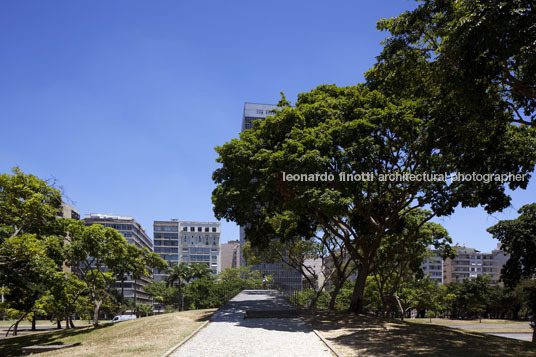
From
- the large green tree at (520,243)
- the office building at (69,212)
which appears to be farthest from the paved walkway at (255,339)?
the office building at (69,212)

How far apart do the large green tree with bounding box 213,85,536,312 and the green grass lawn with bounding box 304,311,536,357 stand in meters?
4.64

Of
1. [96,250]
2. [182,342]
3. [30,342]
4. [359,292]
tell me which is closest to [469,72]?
[182,342]

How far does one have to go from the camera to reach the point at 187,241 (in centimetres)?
12962

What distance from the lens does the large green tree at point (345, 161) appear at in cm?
1541

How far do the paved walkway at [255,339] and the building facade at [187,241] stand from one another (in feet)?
372

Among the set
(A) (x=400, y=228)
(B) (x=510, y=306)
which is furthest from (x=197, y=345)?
(B) (x=510, y=306)

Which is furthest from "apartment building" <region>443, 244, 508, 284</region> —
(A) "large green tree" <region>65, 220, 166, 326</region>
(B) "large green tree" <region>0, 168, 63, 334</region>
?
(B) "large green tree" <region>0, 168, 63, 334</region>

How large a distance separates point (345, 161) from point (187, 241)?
393 ft

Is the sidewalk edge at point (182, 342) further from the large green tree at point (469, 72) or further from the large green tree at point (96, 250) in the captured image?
the large green tree at point (96, 250)

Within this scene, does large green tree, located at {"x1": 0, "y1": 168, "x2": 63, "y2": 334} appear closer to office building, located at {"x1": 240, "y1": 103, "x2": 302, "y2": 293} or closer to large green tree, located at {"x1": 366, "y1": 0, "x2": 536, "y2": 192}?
large green tree, located at {"x1": 366, "y1": 0, "x2": 536, "y2": 192}

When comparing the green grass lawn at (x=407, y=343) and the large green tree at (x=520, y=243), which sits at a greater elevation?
the large green tree at (x=520, y=243)

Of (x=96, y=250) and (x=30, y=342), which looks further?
(x=96, y=250)

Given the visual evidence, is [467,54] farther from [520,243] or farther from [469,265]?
[469,265]

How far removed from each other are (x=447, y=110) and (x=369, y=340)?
25.2 ft
